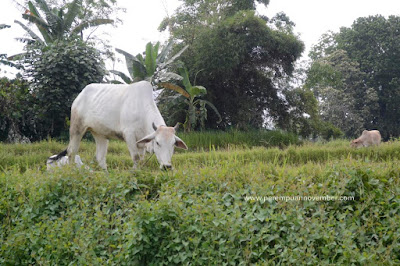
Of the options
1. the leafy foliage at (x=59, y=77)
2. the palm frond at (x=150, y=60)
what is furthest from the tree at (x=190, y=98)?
the leafy foliage at (x=59, y=77)

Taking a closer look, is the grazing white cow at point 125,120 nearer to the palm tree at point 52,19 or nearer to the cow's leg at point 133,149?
the cow's leg at point 133,149

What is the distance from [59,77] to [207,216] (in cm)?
881

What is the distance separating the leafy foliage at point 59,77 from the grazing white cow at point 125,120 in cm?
498

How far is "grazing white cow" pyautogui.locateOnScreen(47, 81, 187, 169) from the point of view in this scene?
5426 mm

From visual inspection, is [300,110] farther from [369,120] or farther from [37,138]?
[369,120]

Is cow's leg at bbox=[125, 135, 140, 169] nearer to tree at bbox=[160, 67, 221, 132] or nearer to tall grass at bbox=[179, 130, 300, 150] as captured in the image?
tall grass at bbox=[179, 130, 300, 150]

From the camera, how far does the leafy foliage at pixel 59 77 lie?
1136 cm

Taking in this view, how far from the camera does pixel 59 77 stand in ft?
37.4

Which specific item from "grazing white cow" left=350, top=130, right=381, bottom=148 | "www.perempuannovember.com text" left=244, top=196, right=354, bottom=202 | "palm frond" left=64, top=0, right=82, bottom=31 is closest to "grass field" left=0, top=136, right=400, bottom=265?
"www.perempuannovember.com text" left=244, top=196, right=354, bottom=202

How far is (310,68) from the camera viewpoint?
17078mm

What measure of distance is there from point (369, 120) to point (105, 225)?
23.1 metres

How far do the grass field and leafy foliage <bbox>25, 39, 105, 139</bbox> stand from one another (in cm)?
673

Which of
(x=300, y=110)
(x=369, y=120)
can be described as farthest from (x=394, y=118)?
(x=300, y=110)

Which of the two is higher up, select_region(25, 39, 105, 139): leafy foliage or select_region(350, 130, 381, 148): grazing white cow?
select_region(25, 39, 105, 139): leafy foliage
